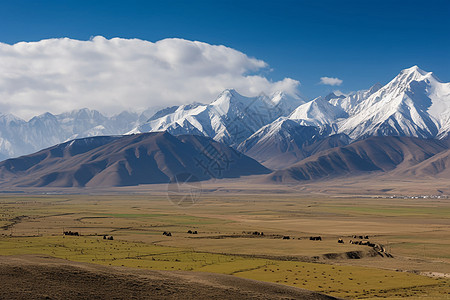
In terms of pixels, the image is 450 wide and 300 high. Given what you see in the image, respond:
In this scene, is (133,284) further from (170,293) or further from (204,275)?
(204,275)

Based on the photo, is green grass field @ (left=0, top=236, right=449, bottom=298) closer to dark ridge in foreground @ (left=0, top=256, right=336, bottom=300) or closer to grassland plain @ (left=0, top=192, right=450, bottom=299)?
grassland plain @ (left=0, top=192, right=450, bottom=299)

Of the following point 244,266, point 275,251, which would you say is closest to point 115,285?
point 244,266

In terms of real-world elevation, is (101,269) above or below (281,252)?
above

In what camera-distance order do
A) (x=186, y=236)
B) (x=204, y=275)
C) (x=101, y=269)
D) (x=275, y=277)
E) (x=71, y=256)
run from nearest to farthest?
(x=101, y=269) → (x=204, y=275) → (x=275, y=277) → (x=71, y=256) → (x=186, y=236)

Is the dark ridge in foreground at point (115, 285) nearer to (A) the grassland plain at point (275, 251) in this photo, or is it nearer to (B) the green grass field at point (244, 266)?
(B) the green grass field at point (244, 266)

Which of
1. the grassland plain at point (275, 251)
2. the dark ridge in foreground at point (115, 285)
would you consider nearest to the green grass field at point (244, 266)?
the grassland plain at point (275, 251)

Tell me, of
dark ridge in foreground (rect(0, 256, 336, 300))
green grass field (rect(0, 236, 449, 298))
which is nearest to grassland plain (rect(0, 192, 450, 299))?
green grass field (rect(0, 236, 449, 298))

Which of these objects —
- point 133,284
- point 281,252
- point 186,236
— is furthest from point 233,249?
point 133,284

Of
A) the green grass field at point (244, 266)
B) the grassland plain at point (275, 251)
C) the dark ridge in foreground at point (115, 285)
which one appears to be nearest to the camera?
the dark ridge in foreground at point (115, 285)
